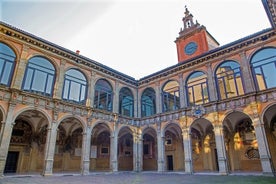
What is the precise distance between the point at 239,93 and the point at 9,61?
1601cm

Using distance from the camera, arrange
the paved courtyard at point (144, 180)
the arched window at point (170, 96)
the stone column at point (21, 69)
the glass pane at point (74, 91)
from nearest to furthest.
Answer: the paved courtyard at point (144, 180)
the stone column at point (21, 69)
the glass pane at point (74, 91)
the arched window at point (170, 96)

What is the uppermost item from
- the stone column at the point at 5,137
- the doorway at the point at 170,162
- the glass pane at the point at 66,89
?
the glass pane at the point at 66,89

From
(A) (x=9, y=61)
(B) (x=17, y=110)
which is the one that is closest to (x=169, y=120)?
(B) (x=17, y=110)

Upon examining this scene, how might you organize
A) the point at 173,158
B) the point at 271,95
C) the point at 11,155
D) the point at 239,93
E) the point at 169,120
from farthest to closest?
the point at 173,158, the point at 169,120, the point at 11,155, the point at 239,93, the point at 271,95

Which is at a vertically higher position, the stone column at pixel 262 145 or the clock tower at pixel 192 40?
the clock tower at pixel 192 40

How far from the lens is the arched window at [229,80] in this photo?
48.7ft

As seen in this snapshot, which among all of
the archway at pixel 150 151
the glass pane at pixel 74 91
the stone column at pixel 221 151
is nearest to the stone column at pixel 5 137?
the glass pane at pixel 74 91

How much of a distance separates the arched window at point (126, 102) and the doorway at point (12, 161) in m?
9.27

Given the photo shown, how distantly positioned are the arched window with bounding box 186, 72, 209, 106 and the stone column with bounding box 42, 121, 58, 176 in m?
10.9

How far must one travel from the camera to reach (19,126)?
16.3 m

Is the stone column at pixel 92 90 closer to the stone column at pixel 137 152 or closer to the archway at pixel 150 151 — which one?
the stone column at pixel 137 152

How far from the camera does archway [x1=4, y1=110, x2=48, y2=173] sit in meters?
15.8

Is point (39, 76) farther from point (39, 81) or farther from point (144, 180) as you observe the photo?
point (144, 180)

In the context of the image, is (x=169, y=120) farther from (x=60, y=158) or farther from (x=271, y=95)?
(x=60, y=158)
